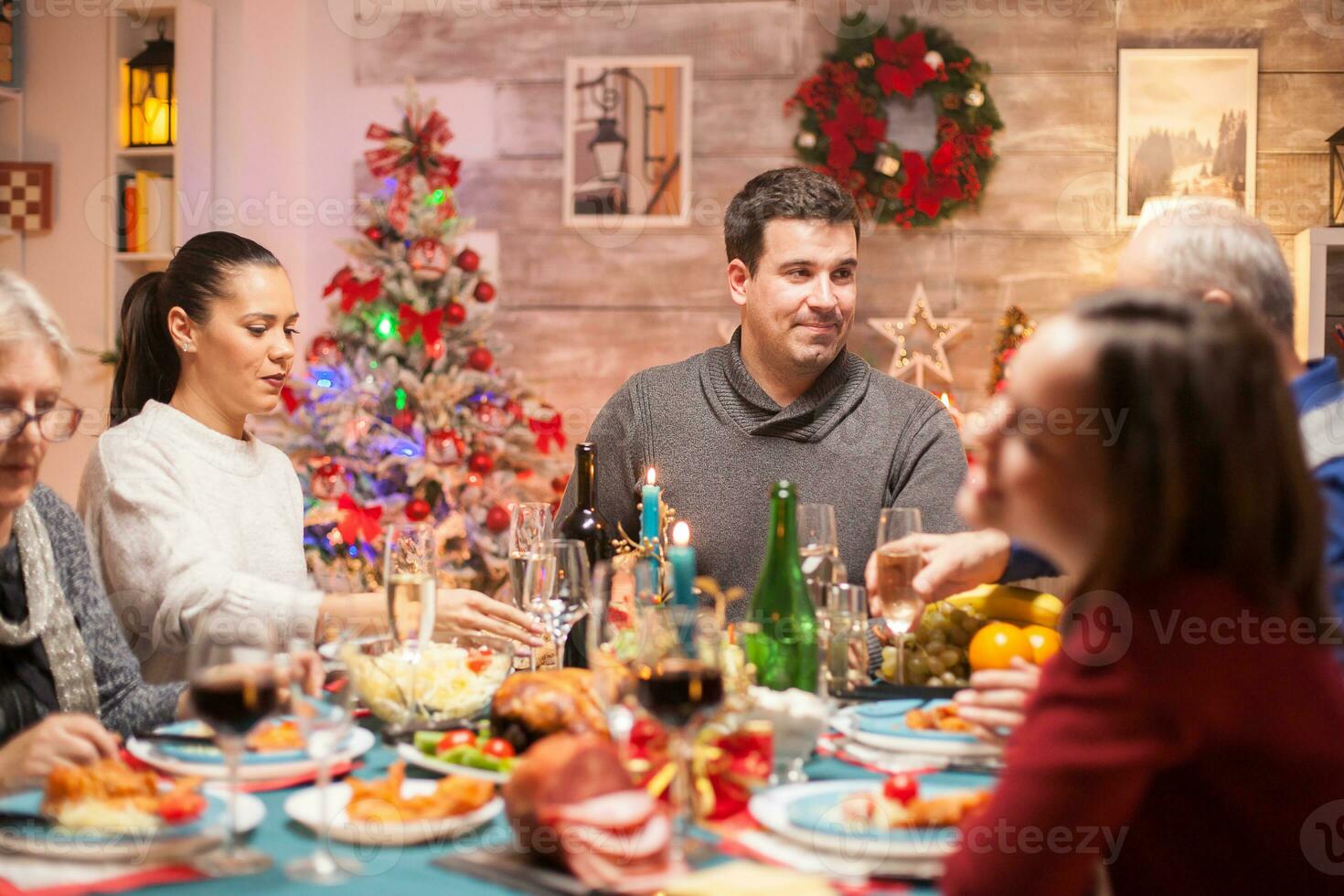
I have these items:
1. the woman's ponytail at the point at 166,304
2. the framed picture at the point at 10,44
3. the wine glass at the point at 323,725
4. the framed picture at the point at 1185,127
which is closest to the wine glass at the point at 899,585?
the wine glass at the point at 323,725

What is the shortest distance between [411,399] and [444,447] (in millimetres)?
238

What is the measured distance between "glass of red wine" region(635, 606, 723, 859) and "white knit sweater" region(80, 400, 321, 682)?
81 cm

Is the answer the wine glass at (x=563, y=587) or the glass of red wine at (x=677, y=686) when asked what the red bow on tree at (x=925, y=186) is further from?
the glass of red wine at (x=677, y=686)

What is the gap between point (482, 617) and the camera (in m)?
1.89

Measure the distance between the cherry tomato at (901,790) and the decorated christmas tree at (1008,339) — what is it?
3.43 m

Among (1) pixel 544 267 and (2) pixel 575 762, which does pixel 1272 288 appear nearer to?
(2) pixel 575 762

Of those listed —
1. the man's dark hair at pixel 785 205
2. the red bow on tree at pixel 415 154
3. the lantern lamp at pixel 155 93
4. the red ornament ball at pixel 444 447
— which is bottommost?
the red ornament ball at pixel 444 447

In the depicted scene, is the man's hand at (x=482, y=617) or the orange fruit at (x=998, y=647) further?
the man's hand at (x=482, y=617)

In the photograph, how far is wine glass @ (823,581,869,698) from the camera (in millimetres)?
1729

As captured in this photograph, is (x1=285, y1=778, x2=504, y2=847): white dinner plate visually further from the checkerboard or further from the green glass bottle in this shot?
the checkerboard

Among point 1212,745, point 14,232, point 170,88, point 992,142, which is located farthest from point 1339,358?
point 14,232

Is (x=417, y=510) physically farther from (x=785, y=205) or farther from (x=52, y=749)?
(x=52, y=749)

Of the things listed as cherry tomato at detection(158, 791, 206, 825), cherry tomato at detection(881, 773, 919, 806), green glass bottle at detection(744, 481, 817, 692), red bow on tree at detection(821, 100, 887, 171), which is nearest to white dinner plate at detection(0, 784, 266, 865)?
cherry tomato at detection(158, 791, 206, 825)

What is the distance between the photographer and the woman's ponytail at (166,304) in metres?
2.40
